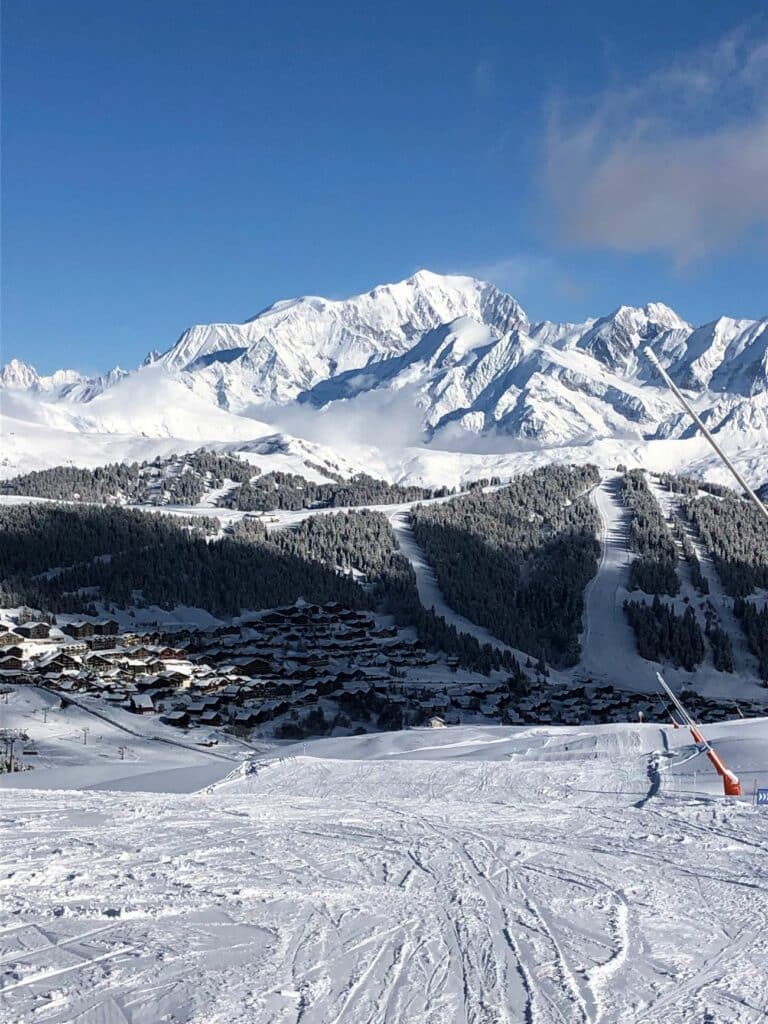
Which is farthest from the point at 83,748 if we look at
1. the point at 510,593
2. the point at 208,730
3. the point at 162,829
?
the point at 510,593

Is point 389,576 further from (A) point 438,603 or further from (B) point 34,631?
(B) point 34,631

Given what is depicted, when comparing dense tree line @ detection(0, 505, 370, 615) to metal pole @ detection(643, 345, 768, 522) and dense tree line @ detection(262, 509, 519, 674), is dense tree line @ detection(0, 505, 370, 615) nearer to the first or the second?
dense tree line @ detection(262, 509, 519, 674)

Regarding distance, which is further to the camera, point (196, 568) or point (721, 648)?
point (196, 568)

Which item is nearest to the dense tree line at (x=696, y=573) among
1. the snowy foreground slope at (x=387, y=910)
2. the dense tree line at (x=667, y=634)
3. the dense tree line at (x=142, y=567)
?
the dense tree line at (x=667, y=634)

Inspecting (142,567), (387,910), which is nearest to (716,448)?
(387,910)

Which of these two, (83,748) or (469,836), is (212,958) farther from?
(83,748)

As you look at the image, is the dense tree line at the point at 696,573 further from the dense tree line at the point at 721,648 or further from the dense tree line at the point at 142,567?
the dense tree line at the point at 142,567
